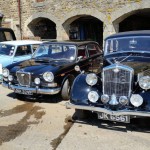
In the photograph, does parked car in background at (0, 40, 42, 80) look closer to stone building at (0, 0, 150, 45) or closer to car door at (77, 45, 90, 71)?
car door at (77, 45, 90, 71)

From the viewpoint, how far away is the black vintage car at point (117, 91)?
4574 millimetres

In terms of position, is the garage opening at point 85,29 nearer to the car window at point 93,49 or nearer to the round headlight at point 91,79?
the car window at point 93,49

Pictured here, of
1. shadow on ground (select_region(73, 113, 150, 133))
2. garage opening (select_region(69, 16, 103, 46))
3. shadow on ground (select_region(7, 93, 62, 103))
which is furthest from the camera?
garage opening (select_region(69, 16, 103, 46))

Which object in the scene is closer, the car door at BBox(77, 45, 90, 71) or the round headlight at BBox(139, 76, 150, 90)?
the round headlight at BBox(139, 76, 150, 90)

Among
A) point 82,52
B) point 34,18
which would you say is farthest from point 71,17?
point 82,52

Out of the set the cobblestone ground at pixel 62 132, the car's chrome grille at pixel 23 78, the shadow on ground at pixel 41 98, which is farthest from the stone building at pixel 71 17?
the cobblestone ground at pixel 62 132

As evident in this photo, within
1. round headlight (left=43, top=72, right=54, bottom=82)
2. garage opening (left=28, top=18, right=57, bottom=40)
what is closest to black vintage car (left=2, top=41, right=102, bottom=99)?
round headlight (left=43, top=72, right=54, bottom=82)

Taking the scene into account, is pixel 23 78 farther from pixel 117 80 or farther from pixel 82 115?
pixel 117 80

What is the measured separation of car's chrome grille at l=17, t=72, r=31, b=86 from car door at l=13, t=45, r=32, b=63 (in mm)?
1974

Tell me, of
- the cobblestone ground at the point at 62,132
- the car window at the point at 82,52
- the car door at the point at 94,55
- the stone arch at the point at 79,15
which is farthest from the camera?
the stone arch at the point at 79,15

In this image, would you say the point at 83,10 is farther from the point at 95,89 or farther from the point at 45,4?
the point at 95,89

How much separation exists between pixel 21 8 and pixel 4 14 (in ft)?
5.00

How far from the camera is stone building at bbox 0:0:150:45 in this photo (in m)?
12.0

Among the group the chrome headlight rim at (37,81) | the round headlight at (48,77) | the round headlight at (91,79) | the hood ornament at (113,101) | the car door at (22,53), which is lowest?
the hood ornament at (113,101)
